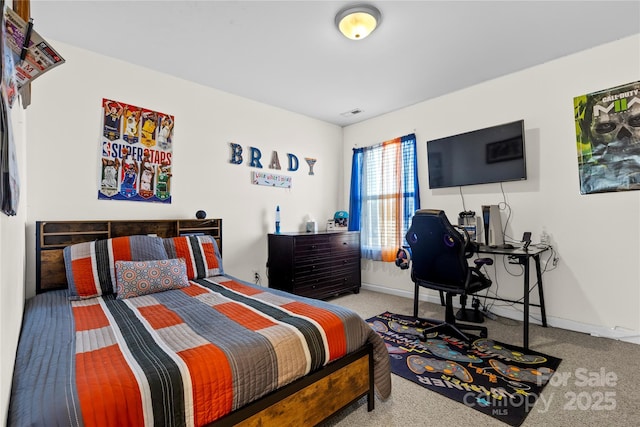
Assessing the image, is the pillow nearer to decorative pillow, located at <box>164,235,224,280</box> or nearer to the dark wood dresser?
decorative pillow, located at <box>164,235,224,280</box>

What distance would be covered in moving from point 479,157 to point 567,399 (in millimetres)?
2273

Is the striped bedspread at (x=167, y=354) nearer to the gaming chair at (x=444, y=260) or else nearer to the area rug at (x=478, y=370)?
the area rug at (x=478, y=370)

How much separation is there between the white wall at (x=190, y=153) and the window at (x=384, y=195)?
1.42 feet

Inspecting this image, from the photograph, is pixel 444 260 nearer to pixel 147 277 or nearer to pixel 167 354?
pixel 167 354

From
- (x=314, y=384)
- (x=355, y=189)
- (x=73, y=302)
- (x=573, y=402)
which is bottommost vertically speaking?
(x=573, y=402)

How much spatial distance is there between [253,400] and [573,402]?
184cm

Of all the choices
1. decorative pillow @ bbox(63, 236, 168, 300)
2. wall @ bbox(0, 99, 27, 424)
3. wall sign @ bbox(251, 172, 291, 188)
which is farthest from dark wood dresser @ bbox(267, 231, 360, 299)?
wall @ bbox(0, 99, 27, 424)

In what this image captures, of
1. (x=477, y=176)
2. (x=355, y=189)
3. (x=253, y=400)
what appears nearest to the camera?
(x=253, y=400)

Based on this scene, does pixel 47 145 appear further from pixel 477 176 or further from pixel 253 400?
pixel 477 176

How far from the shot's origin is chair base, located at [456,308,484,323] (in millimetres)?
2999

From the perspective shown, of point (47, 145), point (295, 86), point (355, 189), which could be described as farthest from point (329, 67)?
point (47, 145)

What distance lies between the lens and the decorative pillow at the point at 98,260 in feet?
6.72

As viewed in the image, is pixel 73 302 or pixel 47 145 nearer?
pixel 73 302

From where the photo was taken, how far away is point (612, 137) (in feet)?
8.29
